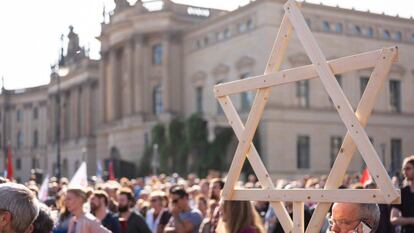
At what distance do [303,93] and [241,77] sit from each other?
14.7ft

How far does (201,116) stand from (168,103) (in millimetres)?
7789

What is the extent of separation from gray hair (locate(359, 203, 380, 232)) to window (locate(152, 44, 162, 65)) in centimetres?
5459

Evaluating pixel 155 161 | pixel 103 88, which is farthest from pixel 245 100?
pixel 103 88

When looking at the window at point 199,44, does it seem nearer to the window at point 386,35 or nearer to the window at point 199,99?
the window at point 199,99

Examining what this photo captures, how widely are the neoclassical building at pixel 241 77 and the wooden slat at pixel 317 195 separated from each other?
118ft

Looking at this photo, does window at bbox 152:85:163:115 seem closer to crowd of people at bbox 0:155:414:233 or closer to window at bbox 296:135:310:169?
window at bbox 296:135:310:169

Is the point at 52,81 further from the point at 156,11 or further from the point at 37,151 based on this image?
the point at 156,11

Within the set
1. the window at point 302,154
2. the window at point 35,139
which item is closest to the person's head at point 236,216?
the window at point 302,154

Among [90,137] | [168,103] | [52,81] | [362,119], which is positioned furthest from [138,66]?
[362,119]

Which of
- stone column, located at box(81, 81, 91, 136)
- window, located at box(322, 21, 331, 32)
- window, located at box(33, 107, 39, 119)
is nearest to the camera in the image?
window, located at box(322, 21, 331, 32)

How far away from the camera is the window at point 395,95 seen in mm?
52406

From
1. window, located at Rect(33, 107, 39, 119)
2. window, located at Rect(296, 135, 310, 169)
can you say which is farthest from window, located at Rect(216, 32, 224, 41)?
window, located at Rect(33, 107, 39, 119)

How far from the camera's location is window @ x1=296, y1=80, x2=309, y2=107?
159ft

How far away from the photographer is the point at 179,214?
927 centimetres
